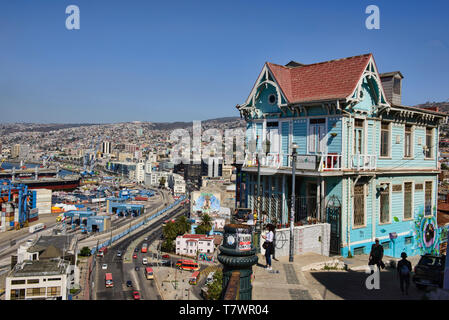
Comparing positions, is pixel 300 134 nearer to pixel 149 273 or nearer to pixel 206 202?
pixel 149 273

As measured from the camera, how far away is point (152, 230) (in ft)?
322

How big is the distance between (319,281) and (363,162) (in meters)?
6.87

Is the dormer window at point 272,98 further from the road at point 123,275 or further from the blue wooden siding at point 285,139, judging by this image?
the road at point 123,275

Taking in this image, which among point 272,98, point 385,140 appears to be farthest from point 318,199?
point 272,98

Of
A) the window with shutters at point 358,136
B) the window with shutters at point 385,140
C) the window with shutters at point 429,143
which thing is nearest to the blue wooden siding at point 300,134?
the window with shutters at point 358,136

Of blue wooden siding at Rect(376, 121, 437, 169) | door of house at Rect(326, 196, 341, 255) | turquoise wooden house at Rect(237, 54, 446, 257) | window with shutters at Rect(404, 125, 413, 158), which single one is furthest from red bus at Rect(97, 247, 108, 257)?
door of house at Rect(326, 196, 341, 255)

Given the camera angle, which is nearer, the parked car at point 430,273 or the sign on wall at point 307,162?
the parked car at point 430,273

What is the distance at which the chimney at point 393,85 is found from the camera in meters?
18.2

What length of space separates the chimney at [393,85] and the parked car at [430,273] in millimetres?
9757

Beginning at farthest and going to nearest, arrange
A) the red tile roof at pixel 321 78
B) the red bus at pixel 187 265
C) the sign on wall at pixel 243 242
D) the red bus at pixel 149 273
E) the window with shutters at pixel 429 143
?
the red bus at pixel 187 265 < the red bus at pixel 149 273 < the window with shutters at pixel 429 143 < the red tile roof at pixel 321 78 < the sign on wall at pixel 243 242

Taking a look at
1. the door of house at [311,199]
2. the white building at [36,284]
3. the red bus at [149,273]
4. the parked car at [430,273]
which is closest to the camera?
the parked car at [430,273]

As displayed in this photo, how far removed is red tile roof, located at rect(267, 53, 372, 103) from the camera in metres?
15.3
